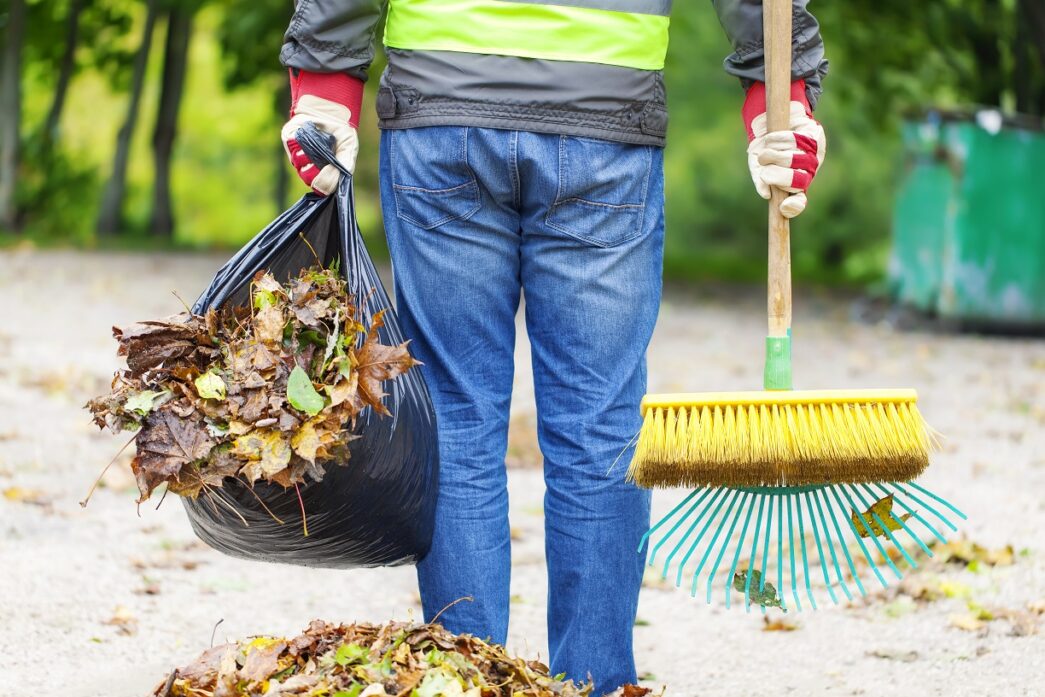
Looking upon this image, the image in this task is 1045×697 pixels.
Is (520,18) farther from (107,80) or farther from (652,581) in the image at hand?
(107,80)

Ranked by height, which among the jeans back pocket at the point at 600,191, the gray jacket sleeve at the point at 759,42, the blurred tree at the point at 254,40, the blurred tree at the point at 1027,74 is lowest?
the jeans back pocket at the point at 600,191

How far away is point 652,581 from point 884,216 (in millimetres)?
18138

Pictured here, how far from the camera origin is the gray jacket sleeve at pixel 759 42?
2.36 m

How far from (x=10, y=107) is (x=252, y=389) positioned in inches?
614

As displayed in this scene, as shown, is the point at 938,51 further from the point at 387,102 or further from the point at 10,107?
the point at 387,102

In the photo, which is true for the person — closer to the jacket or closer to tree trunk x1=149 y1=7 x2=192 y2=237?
the jacket

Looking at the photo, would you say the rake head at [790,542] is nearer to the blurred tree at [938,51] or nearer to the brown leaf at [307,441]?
the brown leaf at [307,441]

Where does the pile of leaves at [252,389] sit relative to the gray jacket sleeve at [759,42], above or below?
below

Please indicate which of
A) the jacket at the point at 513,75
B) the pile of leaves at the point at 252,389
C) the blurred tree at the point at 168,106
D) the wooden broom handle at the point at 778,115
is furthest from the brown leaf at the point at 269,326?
the blurred tree at the point at 168,106

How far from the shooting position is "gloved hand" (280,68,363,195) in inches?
92.9

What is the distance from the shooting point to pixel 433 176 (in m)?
2.36

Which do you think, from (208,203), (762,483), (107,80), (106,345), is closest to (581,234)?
(762,483)

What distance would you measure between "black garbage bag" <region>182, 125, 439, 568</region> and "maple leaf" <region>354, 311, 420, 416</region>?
60mm

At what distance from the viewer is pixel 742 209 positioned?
21.1m
